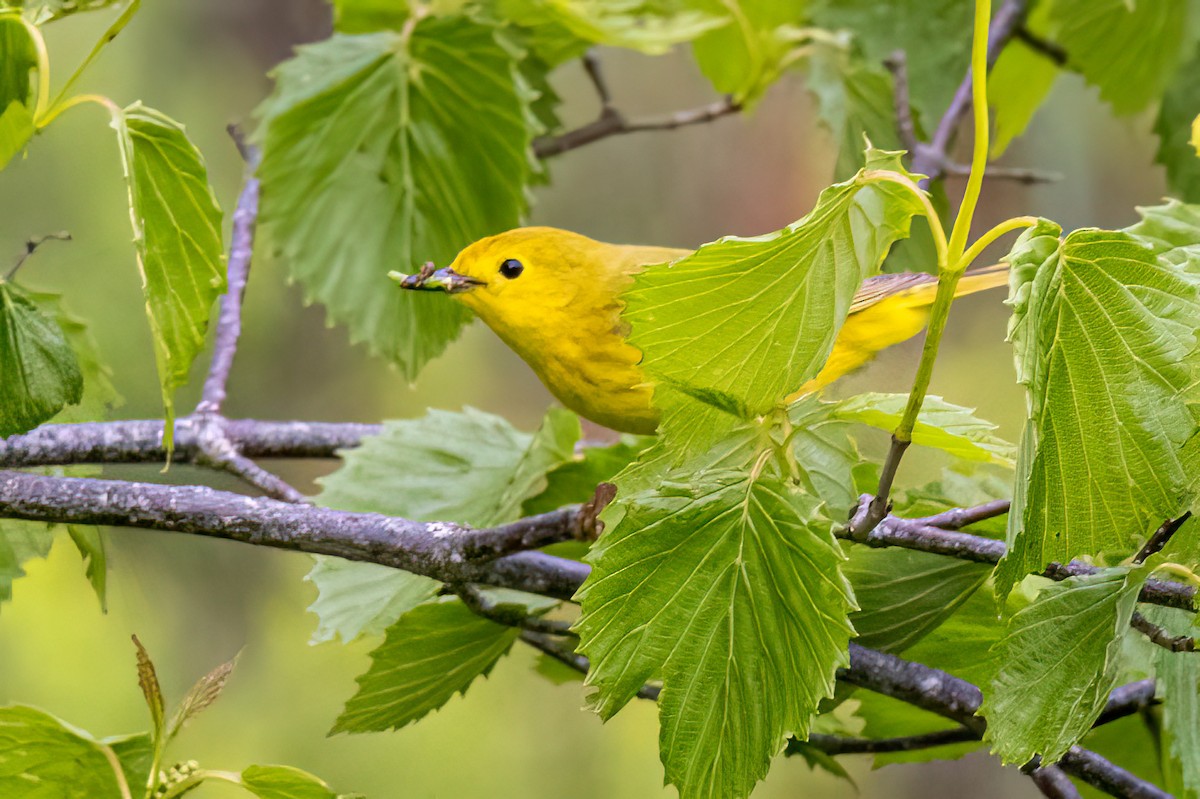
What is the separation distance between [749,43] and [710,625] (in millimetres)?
755

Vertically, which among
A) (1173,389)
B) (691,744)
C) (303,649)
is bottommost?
(303,649)

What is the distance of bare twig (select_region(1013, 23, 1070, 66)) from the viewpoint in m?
1.03

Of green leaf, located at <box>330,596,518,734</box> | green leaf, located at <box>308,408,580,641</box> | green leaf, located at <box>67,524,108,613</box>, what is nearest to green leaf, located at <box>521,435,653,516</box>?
green leaf, located at <box>308,408,580,641</box>

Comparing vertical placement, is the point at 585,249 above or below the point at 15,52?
below

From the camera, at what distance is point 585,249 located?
0.83 meters

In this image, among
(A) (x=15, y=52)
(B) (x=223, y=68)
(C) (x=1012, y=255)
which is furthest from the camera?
(B) (x=223, y=68)

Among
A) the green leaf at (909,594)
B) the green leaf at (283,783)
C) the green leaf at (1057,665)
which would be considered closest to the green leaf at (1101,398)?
the green leaf at (1057,665)

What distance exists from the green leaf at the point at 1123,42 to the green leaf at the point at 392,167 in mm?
488

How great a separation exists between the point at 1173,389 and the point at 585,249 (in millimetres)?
524

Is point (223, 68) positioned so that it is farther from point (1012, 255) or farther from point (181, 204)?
point (1012, 255)

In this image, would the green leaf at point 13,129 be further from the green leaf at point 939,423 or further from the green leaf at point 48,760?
the green leaf at point 939,423

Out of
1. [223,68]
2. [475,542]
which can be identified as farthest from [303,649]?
[475,542]

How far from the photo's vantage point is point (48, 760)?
51cm

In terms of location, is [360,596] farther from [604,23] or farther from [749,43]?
[749,43]
